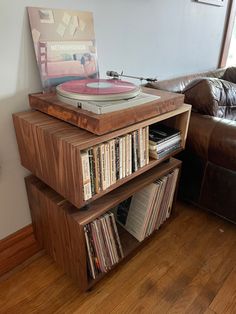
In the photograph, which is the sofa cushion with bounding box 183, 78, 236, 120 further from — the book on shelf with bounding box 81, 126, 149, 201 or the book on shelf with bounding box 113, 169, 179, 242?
the book on shelf with bounding box 81, 126, 149, 201

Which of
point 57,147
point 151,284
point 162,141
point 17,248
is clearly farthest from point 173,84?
point 17,248

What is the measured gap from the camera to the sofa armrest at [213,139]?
1.15 m

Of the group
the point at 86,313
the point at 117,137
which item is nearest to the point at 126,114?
the point at 117,137

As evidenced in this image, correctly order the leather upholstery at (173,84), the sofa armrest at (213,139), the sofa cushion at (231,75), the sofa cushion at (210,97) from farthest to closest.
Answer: the sofa cushion at (231,75), the leather upholstery at (173,84), the sofa cushion at (210,97), the sofa armrest at (213,139)

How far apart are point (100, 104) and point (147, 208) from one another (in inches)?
23.2

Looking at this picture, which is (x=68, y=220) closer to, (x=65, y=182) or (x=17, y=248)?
(x=65, y=182)

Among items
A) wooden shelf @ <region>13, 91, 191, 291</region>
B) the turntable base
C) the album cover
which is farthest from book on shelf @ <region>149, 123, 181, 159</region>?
the album cover

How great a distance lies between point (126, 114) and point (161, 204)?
24.2 inches

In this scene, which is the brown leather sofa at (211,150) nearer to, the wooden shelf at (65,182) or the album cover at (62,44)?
the wooden shelf at (65,182)

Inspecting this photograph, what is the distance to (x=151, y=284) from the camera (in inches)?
43.5

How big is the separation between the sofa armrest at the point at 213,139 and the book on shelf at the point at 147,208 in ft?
0.58

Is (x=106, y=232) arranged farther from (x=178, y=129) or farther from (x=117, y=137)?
(x=178, y=129)

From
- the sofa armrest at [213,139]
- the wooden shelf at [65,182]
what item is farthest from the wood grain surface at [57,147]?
the sofa armrest at [213,139]

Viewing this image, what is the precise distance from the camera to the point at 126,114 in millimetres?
824
